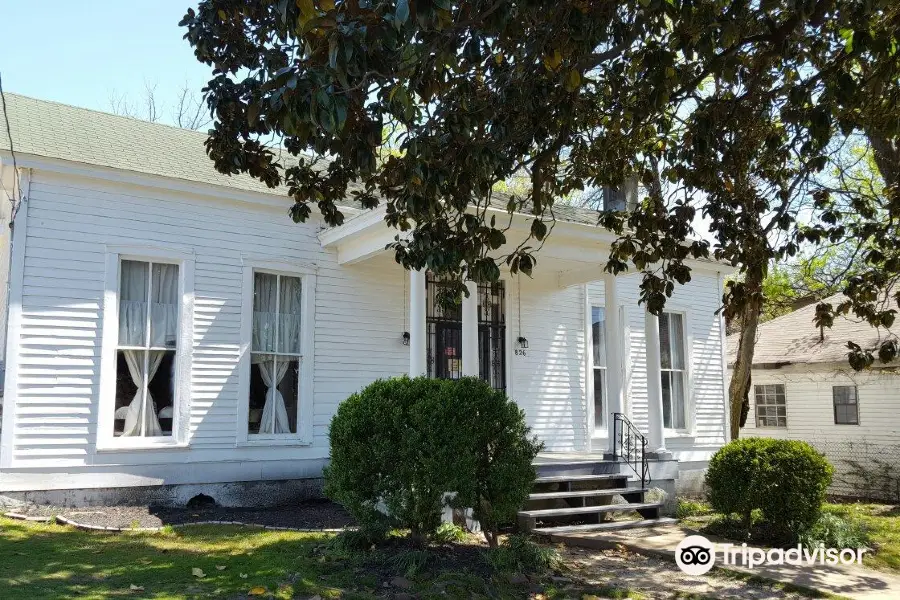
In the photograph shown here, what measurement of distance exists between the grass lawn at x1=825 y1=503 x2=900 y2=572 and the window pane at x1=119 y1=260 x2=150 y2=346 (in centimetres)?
969

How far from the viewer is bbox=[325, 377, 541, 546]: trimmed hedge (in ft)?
24.9

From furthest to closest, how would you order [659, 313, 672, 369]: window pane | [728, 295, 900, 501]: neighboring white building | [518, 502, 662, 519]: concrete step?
[728, 295, 900, 501]: neighboring white building, [659, 313, 672, 369]: window pane, [518, 502, 662, 519]: concrete step

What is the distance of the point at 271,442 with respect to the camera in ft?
38.4

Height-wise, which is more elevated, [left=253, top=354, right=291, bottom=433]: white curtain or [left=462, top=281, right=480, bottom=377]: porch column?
[left=462, top=281, right=480, bottom=377]: porch column

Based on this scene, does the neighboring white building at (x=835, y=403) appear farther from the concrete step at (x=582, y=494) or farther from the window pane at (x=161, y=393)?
the window pane at (x=161, y=393)

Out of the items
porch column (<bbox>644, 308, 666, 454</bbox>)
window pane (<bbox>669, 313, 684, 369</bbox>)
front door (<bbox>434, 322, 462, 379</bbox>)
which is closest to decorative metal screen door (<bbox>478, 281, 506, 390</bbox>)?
front door (<bbox>434, 322, 462, 379</bbox>)

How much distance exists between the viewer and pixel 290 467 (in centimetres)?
1177

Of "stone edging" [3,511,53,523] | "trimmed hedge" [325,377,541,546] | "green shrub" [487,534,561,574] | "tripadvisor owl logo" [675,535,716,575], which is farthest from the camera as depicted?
"stone edging" [3,511,53,523]

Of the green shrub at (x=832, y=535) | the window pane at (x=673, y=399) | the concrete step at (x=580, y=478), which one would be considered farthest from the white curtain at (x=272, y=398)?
the window pane at (x=673, y=399)

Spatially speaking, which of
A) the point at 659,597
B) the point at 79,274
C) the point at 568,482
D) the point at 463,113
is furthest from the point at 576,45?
the point at 79,274

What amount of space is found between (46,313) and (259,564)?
5.00m

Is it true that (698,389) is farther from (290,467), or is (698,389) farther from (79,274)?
(79,274)

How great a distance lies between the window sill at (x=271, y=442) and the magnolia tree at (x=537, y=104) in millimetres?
5238

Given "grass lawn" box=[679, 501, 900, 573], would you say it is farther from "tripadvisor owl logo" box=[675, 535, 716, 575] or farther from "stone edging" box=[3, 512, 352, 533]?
"stone edging" box=[3, 512, 352, 533]
